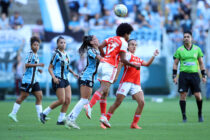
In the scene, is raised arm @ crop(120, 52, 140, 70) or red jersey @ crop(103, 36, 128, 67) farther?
red jersey @ crop(103, 36, 128, 67)

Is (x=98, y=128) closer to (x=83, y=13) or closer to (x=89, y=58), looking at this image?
(x=89, y=58)

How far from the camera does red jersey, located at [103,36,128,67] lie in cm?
997

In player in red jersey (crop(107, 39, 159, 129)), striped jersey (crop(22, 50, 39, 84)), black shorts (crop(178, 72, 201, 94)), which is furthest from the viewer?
black shorts (crop(178, 72, 201, 94))

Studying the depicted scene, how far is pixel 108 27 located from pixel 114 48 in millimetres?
15087

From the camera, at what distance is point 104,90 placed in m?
10.1

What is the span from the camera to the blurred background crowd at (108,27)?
2392cm

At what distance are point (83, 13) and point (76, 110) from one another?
17.8m

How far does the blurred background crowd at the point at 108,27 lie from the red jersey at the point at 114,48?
1287 centimetres

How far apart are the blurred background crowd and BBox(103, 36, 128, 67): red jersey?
12872mm

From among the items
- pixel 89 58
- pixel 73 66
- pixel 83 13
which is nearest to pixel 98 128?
pixel 89 58

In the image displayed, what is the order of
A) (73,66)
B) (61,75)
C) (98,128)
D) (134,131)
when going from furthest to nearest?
(73,66) → (61,75) → (98,128) → (134,131)

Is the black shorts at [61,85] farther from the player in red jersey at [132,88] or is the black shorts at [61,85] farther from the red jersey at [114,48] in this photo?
the red jersey at [114,48]

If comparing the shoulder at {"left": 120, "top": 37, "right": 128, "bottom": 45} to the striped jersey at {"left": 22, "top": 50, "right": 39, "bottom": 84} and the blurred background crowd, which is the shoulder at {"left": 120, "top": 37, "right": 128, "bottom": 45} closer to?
the striped jersey at {"left": 22, "top": 50, "right": 39, "bottom": 84}

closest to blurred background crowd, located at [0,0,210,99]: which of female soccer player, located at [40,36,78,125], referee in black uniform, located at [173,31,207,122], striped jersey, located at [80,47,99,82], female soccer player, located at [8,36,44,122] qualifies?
female soccer player, located at [8,36,44,122]
